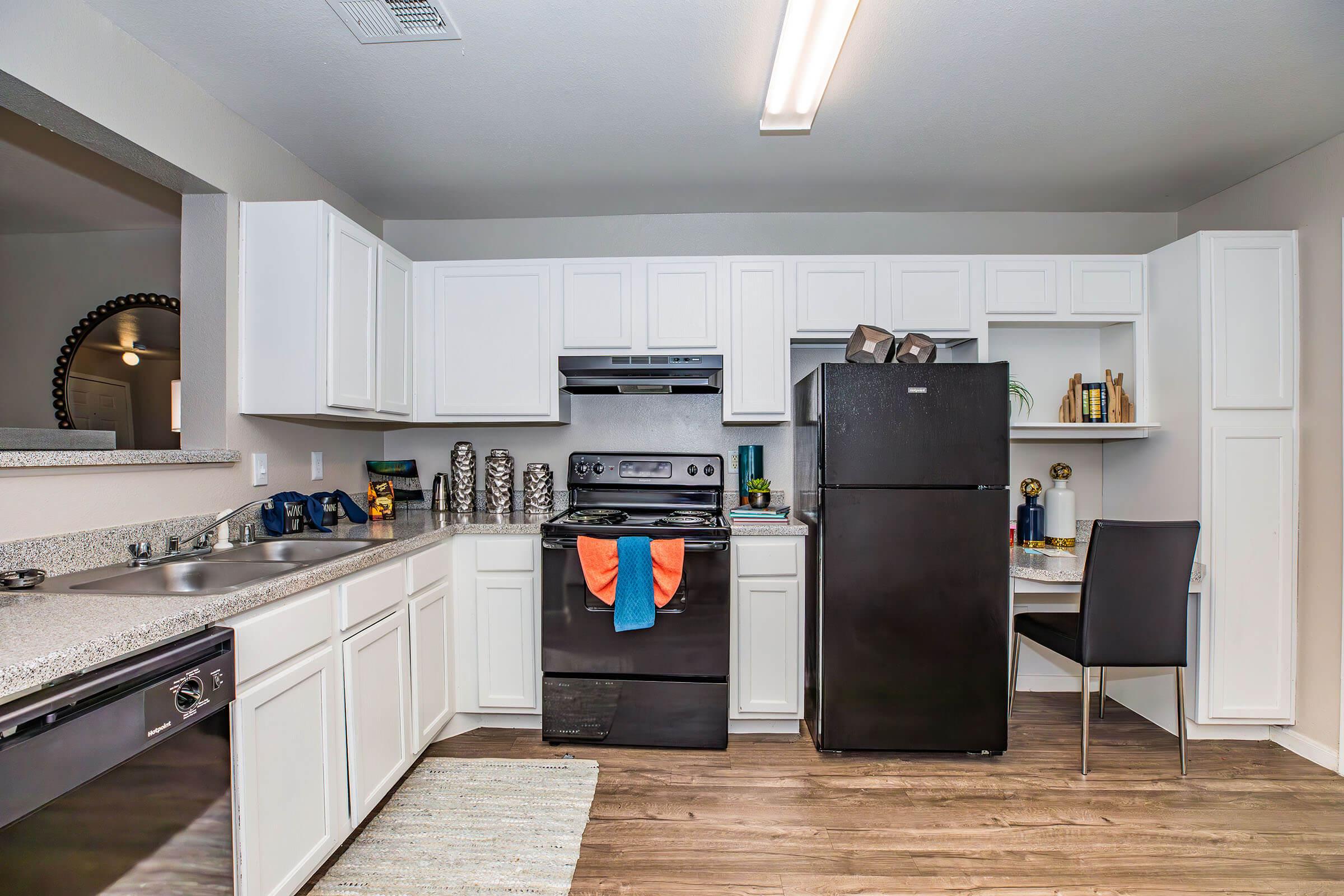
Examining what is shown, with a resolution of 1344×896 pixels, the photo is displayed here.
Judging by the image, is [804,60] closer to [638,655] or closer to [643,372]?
[643,372]

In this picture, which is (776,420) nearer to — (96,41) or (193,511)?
(193,511)

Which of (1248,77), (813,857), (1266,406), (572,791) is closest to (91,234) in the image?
(572,791)

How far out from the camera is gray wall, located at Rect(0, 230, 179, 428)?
2.92 metres

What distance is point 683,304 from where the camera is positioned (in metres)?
3.01

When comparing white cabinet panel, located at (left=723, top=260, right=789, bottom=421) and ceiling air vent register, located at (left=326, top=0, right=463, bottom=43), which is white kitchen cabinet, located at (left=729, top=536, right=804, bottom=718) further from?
ceiling air vent register, located at (left=326, top=0, right=463, bottom=43)

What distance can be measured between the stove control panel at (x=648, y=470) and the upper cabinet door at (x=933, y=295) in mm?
1131

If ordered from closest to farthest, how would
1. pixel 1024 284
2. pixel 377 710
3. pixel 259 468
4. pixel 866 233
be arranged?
pixel 377 710
pixel 259 468
pixel 1024 284
pixel 866 233

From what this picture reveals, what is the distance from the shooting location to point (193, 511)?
2.12 m

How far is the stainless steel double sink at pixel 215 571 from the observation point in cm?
160

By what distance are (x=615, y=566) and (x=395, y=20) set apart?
6.54 feet

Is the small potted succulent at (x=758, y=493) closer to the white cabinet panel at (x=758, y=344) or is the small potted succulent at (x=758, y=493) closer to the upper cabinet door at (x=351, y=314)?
the white cabinet panel at (x=758, y=344)

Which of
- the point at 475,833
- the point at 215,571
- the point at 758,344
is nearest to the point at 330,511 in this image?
the point at 215,571

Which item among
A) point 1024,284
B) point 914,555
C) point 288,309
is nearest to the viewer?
point 288,309

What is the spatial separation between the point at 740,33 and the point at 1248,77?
1.78m
